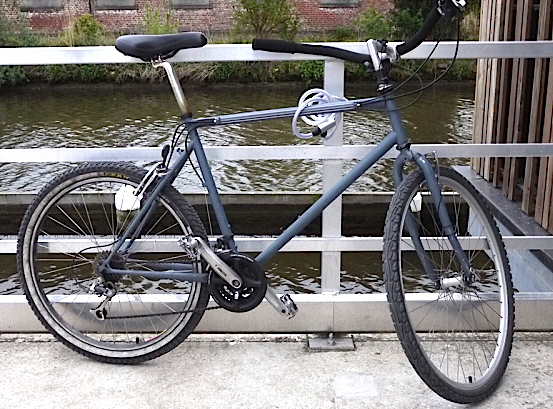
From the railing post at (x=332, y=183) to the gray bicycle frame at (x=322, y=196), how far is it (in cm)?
18

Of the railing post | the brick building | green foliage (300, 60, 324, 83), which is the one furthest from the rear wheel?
the brick building

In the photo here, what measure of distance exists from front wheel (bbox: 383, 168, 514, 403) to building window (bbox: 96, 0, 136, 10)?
66.7 ft

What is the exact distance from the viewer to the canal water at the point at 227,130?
6.36 metres

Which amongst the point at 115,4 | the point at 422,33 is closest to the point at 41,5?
the point at 115,4

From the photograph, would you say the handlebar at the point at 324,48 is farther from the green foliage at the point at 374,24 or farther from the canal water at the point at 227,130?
the green foliage at the point at 374,24

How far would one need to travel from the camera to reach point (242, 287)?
8.67 feet

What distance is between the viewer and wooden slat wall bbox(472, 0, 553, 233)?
5277 mm

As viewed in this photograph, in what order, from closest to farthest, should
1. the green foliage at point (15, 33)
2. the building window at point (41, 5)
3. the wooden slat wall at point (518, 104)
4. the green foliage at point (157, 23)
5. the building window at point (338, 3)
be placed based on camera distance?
the wooden slat wall at point (518, 104) < the green foliage at point (157, 23) < the green foliage at point (15, 33) < the building window at point (338, 3) < the building window at point (41, 5)

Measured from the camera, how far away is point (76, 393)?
260 cm

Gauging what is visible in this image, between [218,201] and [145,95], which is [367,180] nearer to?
[218,201]

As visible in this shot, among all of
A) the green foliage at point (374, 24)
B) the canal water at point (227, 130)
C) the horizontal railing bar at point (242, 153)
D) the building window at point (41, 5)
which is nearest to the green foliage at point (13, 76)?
the canal water at point (227, 130)

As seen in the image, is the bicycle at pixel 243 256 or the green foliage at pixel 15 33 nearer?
the bicycle at pixel 243 256

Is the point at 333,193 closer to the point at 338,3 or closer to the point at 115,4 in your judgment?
the point at 338,3

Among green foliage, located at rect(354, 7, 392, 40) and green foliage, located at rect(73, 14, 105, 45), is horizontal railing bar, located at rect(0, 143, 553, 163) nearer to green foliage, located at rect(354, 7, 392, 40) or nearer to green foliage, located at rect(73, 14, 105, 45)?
green foliage, located at rect(354, 7, 392, 40)
